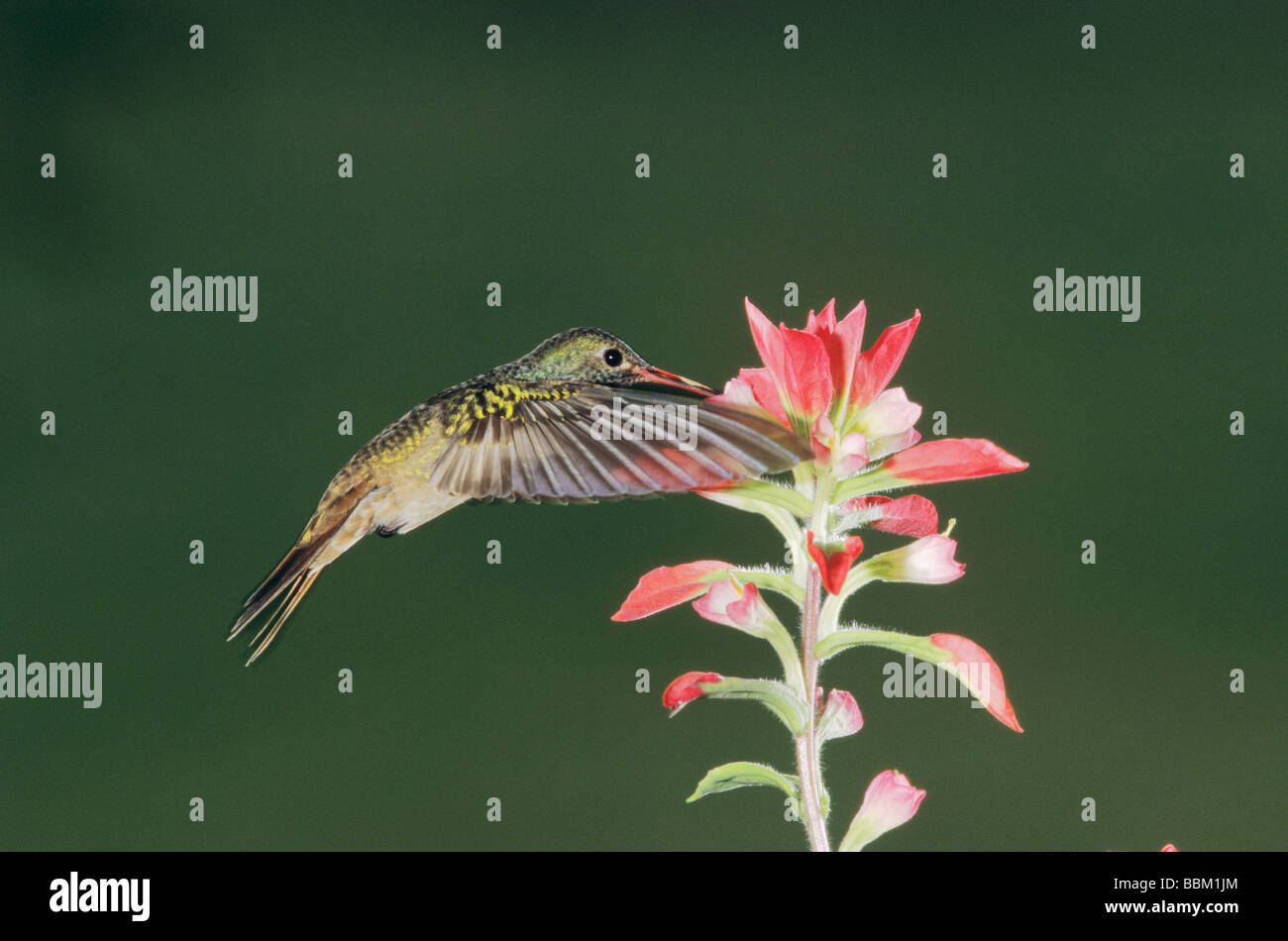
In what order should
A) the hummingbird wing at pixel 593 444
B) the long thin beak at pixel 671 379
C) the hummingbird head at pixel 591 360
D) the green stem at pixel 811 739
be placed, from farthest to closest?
the hummingbird head at pixel 591 360 < the long thin beak at pixel 671 379 < the hummingbird wing at pixel 593 444 < the green stem at pixel 811 739

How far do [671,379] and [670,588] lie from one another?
25 cm

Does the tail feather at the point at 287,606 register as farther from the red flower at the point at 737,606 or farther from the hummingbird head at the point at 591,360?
the red flower at the point at 737,606

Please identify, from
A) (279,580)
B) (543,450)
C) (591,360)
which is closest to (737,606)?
(543,450)

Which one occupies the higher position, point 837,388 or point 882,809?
point 837,388

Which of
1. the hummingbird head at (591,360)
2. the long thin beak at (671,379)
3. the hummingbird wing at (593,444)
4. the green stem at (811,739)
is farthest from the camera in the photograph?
the hummingbird head at (591,360)

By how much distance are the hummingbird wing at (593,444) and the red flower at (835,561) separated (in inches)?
2.0

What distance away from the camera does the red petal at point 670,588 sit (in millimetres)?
530

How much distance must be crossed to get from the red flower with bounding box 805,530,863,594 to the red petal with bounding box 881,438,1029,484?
1.7 inches

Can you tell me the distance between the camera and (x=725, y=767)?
1.69ft

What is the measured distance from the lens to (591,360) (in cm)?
85

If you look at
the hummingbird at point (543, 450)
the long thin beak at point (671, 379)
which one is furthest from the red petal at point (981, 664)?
the long thin beak at point (671, 379)

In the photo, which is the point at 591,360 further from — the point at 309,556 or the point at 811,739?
the point at 811,739

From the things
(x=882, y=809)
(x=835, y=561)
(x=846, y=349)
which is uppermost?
(x=846, y=349)

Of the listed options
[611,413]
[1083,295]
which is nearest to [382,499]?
[611,413]
